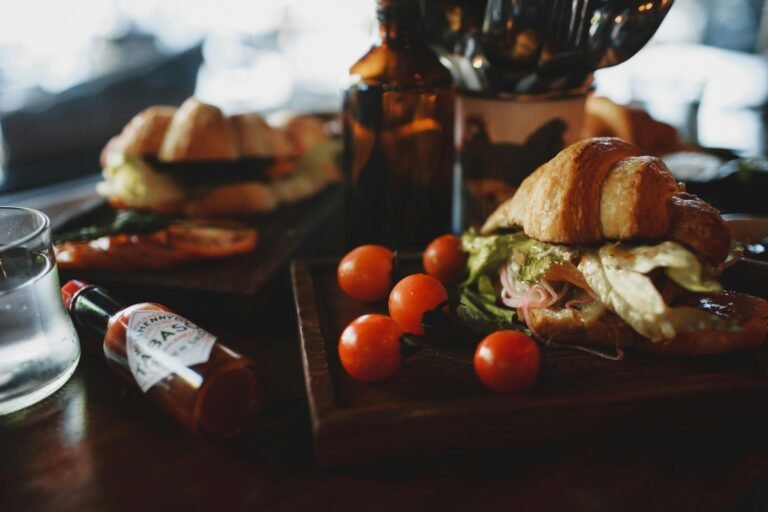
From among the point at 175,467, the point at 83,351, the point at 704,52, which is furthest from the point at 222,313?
the point at 704,52

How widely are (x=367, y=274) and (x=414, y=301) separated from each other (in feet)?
0.66

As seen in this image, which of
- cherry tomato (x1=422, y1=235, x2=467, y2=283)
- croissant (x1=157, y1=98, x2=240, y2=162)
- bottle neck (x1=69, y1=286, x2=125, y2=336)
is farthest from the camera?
croissant (x1=157, y1=98, x2=240, y2=162)

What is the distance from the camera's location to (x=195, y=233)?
6.15ft

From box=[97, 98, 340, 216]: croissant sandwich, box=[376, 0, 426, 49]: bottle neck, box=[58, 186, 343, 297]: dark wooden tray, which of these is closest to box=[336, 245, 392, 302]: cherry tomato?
box=[58, 186, 343, 297]: dark wooden tray

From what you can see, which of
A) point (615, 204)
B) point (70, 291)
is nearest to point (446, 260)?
point (615, 204)

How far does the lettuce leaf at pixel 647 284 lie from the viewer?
42.4 inches

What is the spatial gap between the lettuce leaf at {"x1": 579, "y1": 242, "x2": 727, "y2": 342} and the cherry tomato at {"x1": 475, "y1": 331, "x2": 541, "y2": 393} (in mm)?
197

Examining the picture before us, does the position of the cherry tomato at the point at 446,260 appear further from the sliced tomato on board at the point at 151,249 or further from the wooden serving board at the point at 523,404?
the sliced tomato on board at the point at 151,249

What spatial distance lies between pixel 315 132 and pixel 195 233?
3.33 feet

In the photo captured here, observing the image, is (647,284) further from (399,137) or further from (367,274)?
(399,137)

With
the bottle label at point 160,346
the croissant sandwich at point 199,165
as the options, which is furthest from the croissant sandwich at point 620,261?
the croissant sandwich at point 199,165

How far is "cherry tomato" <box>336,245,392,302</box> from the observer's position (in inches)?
58.3

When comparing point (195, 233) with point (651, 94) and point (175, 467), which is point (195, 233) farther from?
point (651, 94)

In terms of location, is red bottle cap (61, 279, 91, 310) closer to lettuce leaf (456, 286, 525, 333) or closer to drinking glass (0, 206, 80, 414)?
drinking glass (0, 206, 80, 414)
